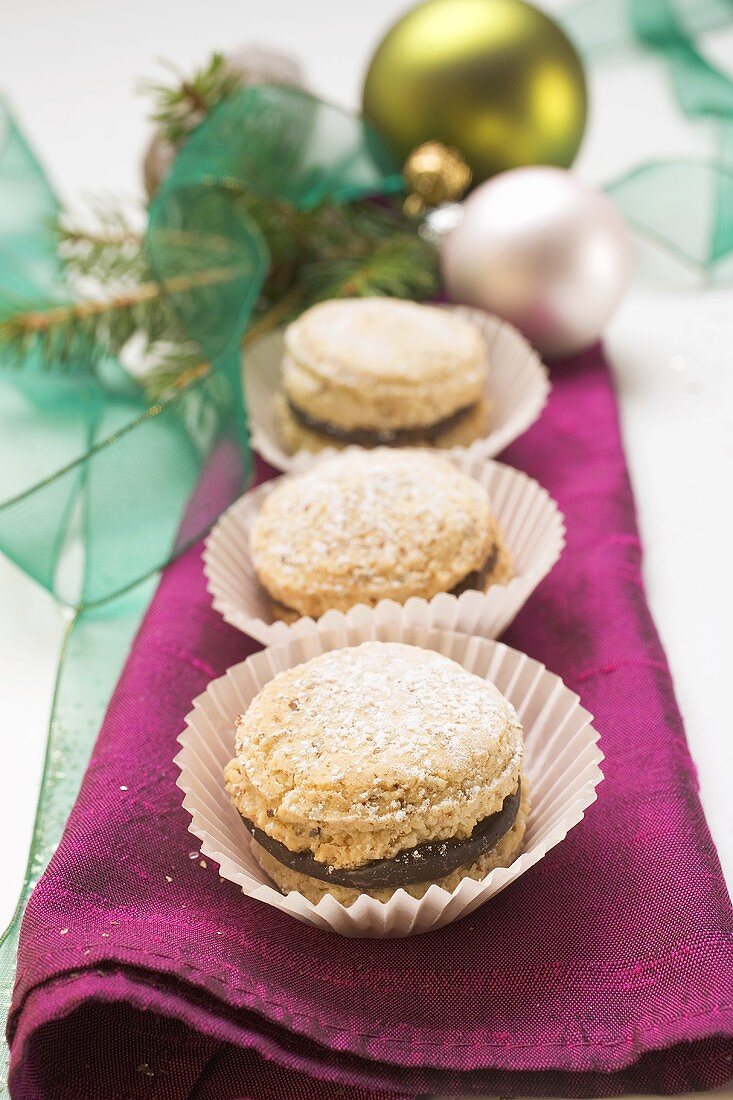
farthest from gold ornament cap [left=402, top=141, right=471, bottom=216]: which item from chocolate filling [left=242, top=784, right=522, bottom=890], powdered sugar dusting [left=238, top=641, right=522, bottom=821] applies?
chocolate filling [left=242, top=784, right=522, bottom=890]

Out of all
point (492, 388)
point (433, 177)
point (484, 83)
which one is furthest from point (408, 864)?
point (484, 83)

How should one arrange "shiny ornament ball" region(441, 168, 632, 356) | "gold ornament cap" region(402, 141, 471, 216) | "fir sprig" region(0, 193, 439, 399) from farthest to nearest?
"gold ornament cap" region(402, 141, 471, 216) < "fir sprig" region(0, 193, 439, 399) < "shiny ornament ball" region(441, 168, 632, 356)

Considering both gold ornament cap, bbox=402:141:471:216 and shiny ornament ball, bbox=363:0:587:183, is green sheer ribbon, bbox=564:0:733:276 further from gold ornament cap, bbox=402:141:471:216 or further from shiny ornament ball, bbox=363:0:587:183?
gold ornament cap, bbox=402:141:471:216

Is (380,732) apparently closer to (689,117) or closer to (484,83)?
(484,83)

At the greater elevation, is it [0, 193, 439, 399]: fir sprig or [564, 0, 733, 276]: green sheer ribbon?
[0, 193, 439, 399]: fir sprig

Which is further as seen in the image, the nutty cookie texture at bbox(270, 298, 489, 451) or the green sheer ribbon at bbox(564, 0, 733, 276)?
the green sheer ribbon at bbox(564, 0, 733, 276)

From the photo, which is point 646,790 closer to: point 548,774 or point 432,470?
point 548,774
